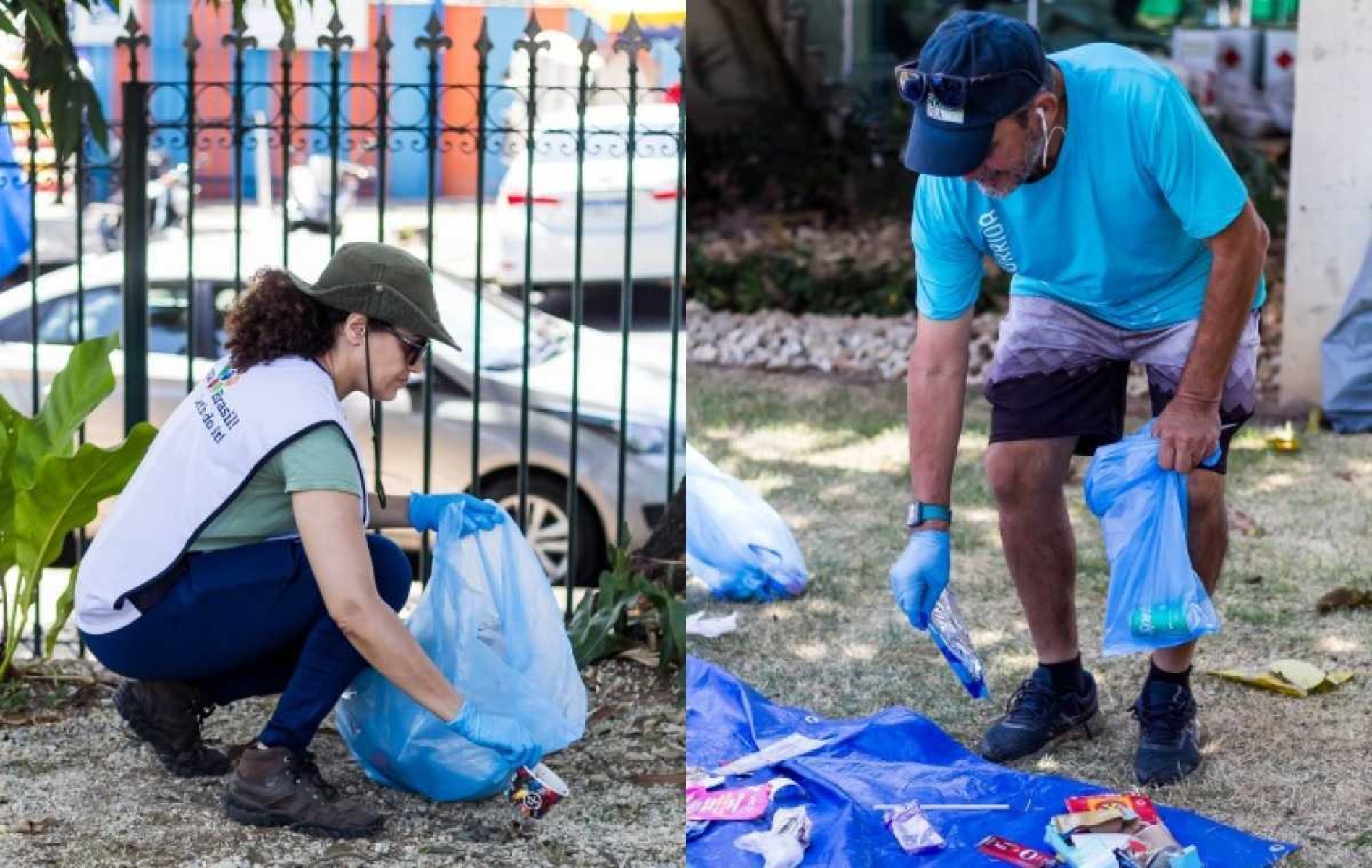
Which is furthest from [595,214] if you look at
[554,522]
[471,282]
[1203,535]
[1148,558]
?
[1148,558]

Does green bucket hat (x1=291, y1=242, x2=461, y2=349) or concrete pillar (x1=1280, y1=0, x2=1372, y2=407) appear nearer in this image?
green bucket hat (x1=291, y1=242, x2=461, y2=349)

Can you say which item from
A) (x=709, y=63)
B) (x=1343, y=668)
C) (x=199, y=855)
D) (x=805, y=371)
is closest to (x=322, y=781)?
(x=199, y=855)

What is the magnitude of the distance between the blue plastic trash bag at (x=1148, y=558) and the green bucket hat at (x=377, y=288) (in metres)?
1.21

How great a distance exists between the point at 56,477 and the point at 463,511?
0.83 m

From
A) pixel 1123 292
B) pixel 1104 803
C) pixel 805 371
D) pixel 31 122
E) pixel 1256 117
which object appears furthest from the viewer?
pixel 1256 117

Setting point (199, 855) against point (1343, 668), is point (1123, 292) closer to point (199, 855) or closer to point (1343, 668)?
point (1343, 668)

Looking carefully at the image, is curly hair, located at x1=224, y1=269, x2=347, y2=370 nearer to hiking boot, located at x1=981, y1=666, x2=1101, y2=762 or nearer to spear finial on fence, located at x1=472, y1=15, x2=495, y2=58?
spear finial on fence, located at x1=472, y1=15, x2=495, y2=58

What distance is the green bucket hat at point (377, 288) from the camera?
3109 mm

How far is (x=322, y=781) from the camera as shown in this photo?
128 inches

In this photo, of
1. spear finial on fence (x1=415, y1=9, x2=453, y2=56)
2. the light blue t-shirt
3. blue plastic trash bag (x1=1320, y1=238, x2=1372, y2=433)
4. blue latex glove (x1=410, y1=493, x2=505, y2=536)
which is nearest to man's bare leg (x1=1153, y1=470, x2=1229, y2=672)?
the light blue t-shirt

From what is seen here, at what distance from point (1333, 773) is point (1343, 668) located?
0.66 m

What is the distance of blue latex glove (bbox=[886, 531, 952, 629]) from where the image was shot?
318 centimetres

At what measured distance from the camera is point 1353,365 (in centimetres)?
623

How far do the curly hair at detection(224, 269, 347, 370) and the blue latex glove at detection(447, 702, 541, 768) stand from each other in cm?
69
